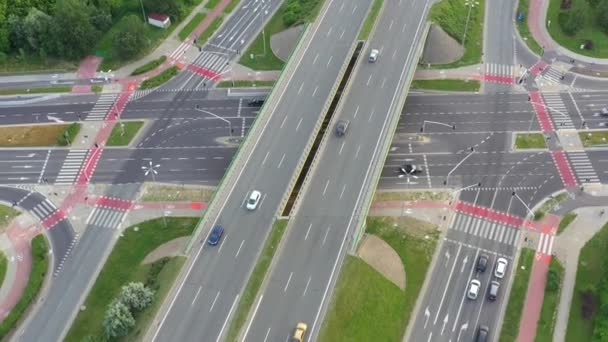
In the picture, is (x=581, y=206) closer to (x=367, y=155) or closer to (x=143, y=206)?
(x=367, y=155)

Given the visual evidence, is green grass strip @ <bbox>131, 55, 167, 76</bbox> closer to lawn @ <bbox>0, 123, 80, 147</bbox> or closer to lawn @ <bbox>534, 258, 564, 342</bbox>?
lawn @ <bbox>0, 123, 80, 147</bbox>

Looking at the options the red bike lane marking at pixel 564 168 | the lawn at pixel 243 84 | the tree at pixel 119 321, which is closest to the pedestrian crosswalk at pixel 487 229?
the red bike lane marking at pixel 564 168

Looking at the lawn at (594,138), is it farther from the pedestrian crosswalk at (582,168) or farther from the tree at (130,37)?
the tree at (130,37)

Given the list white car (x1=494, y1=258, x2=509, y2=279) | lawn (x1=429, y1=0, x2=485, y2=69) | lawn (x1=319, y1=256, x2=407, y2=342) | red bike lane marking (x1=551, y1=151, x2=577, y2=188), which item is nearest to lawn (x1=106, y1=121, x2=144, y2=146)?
lawn (x1=319, y1=256, x2=407, y2=342)

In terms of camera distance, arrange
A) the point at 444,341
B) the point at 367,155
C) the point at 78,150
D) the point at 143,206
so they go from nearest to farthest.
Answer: the point at 444,341
the point at 367,155
the point at 143,206
the point at 78,150

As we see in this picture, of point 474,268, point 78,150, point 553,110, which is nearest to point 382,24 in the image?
point 553,110

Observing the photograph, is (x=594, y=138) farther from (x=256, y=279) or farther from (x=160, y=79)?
(x=160, y=79)

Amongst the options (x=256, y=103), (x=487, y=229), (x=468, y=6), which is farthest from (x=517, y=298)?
(x=468, y=6)
